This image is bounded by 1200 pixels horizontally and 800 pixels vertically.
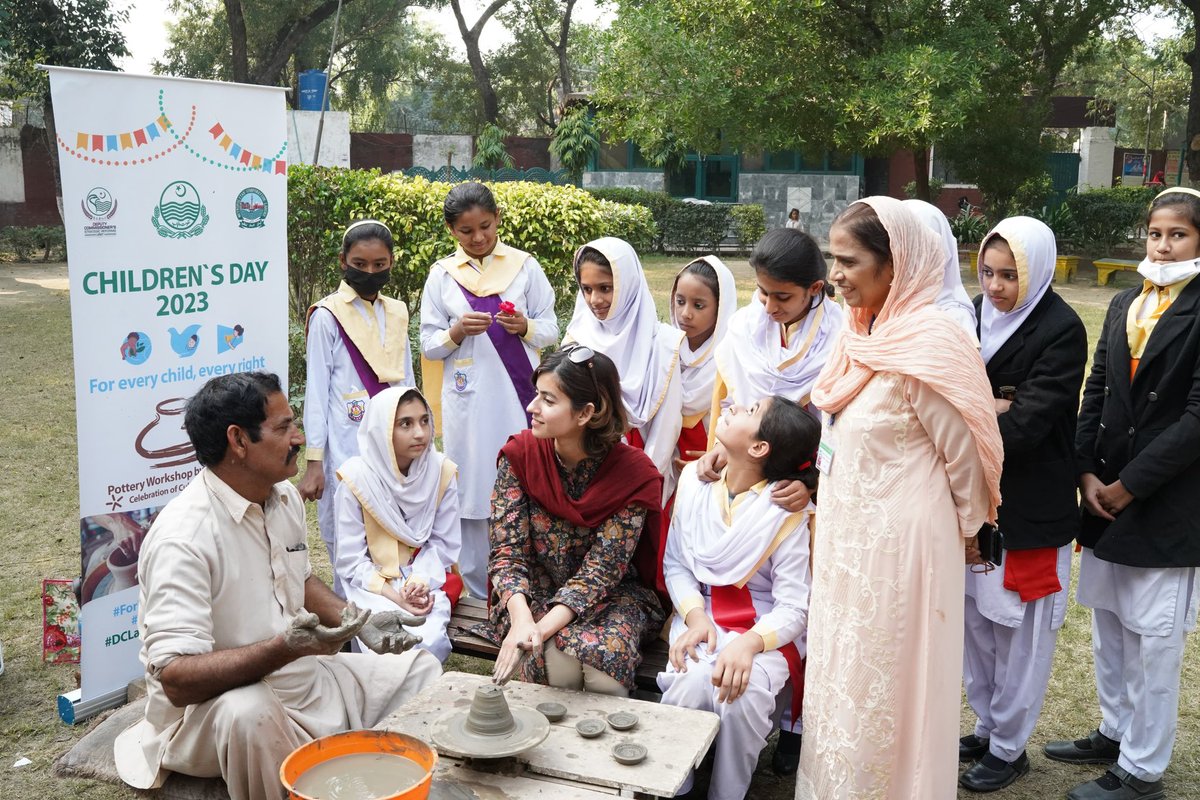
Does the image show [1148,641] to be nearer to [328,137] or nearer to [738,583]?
[738,583]

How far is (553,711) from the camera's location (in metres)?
2.97

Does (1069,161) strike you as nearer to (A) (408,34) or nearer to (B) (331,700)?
(A) (408,34)

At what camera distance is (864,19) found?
49.2ft

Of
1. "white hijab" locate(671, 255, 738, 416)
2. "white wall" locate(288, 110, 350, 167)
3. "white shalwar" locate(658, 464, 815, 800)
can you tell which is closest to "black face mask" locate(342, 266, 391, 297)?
"white hijab" locate(671, 255, 738, 416)

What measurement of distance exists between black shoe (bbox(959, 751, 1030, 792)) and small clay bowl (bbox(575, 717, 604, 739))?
159 cm

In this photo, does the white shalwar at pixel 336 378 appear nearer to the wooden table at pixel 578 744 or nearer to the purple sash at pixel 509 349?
the purple sash at pixel 509 349

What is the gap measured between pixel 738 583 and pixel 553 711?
83cm

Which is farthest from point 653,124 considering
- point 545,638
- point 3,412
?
point 545,638

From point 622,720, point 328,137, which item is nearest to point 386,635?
point 622,720

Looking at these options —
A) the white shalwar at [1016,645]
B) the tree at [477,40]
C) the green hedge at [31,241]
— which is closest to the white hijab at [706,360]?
the white shalwar at [1016,645]

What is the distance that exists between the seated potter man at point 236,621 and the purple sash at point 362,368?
1.53 metres

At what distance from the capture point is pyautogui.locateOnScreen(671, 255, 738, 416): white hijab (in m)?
4.52

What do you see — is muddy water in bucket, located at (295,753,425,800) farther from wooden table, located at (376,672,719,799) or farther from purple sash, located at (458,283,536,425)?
purple sash, located at (458,283,536,425)

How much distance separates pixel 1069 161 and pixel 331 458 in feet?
99.3
